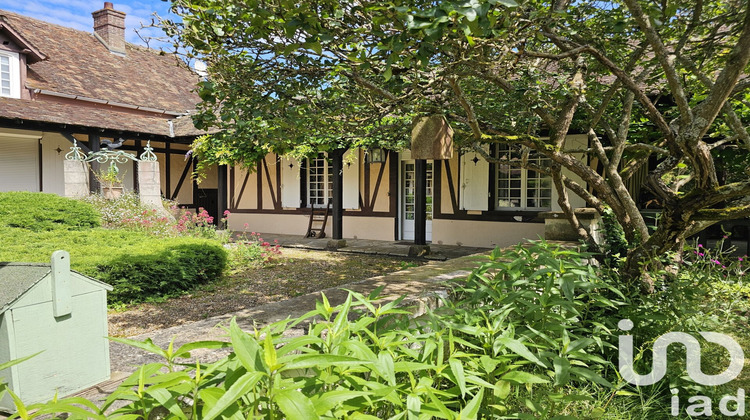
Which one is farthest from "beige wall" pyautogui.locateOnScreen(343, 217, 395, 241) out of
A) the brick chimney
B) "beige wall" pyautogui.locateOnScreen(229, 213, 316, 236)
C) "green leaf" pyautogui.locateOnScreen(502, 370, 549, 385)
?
the brick chimney

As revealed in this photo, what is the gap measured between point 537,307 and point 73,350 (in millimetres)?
1986

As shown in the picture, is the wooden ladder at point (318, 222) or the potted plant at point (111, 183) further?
the wooden ladder at point (318, 222)

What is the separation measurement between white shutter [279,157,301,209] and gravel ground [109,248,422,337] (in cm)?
394

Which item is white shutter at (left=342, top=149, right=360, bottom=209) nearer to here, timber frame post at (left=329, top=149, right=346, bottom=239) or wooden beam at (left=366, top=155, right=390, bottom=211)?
wooden beam at (left=366, top=155, right=390, bottom=211)

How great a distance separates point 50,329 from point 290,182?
10.9 m

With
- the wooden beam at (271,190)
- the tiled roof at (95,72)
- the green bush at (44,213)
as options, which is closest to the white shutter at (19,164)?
the tiled roof at (95,72)

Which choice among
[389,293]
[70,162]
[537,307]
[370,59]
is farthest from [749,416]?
[70,162]

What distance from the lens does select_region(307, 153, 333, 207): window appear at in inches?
482

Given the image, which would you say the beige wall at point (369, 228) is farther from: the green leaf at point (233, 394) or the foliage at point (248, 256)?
the green leaf at point (233, 394)

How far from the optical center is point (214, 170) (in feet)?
53.3

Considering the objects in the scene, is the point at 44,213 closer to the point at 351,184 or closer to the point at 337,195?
the point at 337,195

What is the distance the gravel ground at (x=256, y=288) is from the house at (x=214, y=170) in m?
1.73

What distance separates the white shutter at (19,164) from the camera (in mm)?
12242

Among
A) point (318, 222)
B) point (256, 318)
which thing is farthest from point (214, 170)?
point (256, 318)
